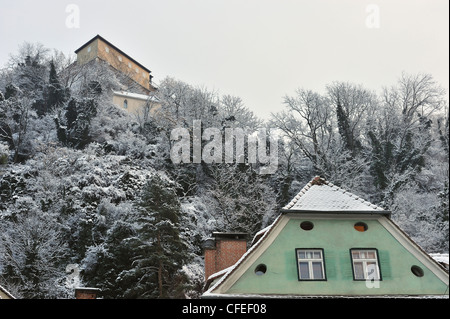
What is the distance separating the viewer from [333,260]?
41.8 ft

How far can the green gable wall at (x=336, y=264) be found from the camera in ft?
40.1

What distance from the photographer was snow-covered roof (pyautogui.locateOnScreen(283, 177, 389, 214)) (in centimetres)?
1333

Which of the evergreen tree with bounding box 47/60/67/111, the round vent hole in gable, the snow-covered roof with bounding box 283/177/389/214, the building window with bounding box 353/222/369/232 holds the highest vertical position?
the evergreen tree with bounding box 47/60/67/111

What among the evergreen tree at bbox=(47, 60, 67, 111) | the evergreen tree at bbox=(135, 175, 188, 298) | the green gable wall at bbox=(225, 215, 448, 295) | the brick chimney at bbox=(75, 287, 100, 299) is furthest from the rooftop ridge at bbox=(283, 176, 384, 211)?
the evergreen tree at bbox=(47, 60, 67, 111)

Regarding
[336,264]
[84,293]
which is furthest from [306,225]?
[84,293]

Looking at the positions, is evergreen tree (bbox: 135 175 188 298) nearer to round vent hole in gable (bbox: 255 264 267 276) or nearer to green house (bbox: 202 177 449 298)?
green house (bbox: 202 177 449 298)

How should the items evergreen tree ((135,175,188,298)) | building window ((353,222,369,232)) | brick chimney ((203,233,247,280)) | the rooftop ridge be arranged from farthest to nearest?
evergreen tree ((135,175,188,298)) → brick chimney ((203,233,247,280)) → the rooftop ridge → building window ((353,222,369,232))

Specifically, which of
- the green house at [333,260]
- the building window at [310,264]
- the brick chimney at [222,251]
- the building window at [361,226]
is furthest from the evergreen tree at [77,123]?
the building window at [361,226]

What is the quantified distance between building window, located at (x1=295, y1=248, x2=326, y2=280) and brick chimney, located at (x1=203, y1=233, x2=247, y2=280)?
304 centimetres

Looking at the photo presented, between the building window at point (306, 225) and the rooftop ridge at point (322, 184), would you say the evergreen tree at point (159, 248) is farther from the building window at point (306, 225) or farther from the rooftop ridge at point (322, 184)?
the building window at point (306, 225)

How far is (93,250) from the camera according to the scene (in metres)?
25.7
